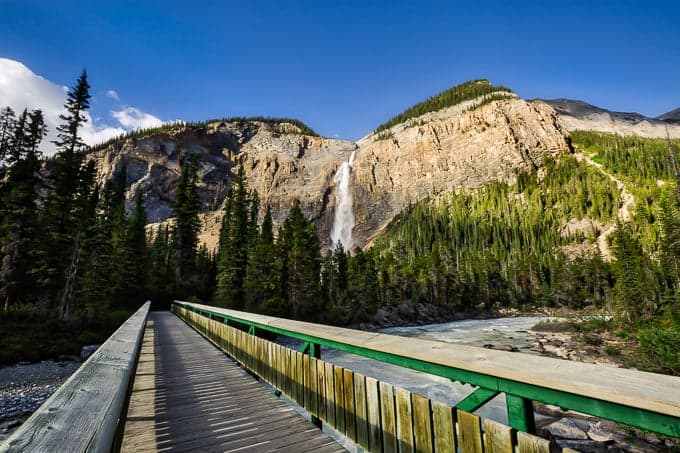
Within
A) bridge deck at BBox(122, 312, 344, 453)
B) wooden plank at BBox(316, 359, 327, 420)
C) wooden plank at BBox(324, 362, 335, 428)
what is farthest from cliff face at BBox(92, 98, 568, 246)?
wooden plank at BBox(324, 362, 335, 428)

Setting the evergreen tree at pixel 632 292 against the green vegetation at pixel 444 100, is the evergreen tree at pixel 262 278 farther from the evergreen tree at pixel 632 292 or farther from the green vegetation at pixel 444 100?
the green vegetation at pixel 444 100

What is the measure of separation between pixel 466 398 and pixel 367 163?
112 m

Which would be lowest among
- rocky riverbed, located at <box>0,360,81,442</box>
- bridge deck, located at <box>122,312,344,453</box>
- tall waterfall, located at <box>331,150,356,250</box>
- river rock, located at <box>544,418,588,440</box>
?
river rock, located at <box>544,418,588,440</box>

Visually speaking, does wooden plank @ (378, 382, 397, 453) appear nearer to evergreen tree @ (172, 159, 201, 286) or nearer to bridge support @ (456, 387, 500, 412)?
bridge support @ (456, 387, 500, 412)

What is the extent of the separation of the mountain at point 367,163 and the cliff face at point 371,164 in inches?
13.6

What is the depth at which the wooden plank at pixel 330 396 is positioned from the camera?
3520mm

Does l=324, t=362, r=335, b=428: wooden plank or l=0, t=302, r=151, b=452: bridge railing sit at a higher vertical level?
l=0, t=302, r=151, b=452: bridge railing

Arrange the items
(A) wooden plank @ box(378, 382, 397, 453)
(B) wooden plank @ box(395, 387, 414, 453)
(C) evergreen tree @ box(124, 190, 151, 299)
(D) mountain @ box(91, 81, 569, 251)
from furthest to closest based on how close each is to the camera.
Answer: (D) mountain @ box(91, 81, 569, 251) < (C) evergreen tree @ box(124, 190, 151, 299) < (A) wooden plank @ box(378, 382, 397, 453) < (B) wooden plank @ box(395, 387, 414, 453)

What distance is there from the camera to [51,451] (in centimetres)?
109

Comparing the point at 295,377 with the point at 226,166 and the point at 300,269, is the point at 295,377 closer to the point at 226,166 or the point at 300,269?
the point at 300,269

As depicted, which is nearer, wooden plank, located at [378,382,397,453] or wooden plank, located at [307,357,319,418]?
wooden plank, located at [378,382,397,453]

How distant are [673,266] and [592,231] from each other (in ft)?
170

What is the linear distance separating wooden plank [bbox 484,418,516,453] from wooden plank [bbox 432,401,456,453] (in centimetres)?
27

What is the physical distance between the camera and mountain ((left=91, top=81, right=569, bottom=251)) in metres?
104
